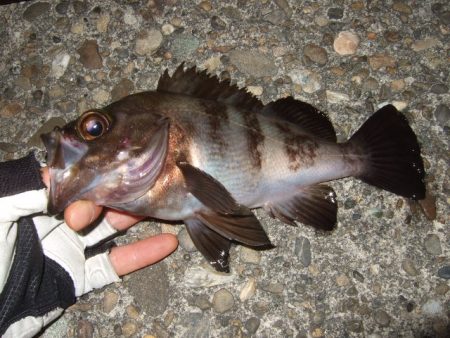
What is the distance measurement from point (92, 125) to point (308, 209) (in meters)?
1.12

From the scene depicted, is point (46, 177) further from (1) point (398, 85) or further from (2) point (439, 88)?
(2) point (439, 88)

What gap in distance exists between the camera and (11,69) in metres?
2.65

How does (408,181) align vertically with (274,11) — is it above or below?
below

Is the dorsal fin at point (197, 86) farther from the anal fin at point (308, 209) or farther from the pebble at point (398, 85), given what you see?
the pebble at point (398, 85)

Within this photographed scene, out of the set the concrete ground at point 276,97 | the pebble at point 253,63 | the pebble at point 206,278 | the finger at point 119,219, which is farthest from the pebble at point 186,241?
the pebble at point 253,63

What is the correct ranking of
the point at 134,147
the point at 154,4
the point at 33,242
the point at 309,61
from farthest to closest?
the point at 154,4 < the point at 309,61 < the point at 33,242 < the point at 134,147

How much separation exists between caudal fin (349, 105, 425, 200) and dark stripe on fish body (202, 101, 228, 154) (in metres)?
0.68

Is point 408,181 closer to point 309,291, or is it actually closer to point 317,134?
point 317,134

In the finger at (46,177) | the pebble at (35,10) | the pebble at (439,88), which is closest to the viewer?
the finger at (46,177)

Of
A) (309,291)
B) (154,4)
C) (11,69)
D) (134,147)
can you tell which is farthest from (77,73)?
(309,291)

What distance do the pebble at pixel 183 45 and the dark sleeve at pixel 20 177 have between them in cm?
110

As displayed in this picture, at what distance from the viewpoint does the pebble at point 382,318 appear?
2.11 metres

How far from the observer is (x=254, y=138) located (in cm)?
197

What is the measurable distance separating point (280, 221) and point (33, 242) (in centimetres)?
125
